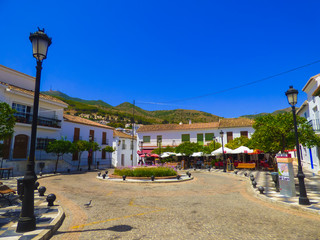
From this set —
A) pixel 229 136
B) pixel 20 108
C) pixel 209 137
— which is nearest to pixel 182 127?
pixel 209 137

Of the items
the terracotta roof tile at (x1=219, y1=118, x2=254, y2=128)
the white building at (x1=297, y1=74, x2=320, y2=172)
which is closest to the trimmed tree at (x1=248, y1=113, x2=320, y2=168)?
the white building at (x1=297, y1=74, x2=320, y2=172)

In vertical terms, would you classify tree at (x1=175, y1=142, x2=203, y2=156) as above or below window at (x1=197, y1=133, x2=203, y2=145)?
below

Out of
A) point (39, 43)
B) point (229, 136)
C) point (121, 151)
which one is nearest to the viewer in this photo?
point (39, 43)

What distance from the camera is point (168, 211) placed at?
635cm

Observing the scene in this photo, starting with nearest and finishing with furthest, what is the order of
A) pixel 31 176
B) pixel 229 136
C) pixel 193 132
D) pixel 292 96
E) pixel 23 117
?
pixel 31 176, pixel 292 96, pixel 23 117, pixel 229 136, pixel 193 132

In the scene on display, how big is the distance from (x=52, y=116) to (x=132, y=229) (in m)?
23.8

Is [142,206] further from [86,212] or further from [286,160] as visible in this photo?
[286,160]

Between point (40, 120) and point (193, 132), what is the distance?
24.8 m

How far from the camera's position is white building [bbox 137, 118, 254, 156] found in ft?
111

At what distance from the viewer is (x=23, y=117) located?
68.3ft

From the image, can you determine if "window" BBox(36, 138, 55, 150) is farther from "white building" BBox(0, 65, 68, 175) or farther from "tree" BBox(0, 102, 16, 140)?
"tree" BBox(0, 102, 16, 140)

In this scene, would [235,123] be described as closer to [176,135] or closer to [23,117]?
[176,135]

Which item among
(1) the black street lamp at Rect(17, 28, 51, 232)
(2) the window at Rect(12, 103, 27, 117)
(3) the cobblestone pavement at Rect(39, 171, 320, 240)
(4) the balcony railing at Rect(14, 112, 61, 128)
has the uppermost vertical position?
(2) the window at Rect(12, 103, 27, 117)

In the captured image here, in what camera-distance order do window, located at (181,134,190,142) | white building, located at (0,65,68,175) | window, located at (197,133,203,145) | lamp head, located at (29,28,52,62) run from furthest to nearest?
window, located at (181,134,190,142) → window, located at (197,133,203,145) → white building, located at (0,65,68,175) → lamp head, located at (29,28,52,62)
